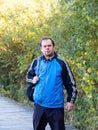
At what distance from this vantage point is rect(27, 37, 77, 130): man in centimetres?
577

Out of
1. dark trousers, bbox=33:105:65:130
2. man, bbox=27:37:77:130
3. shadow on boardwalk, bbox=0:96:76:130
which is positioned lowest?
shadow on boardwalk, bbox=0:96:76:130

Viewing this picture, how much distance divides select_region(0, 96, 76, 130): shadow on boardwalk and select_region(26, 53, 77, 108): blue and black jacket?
3.29m

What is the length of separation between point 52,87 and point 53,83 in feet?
0.17

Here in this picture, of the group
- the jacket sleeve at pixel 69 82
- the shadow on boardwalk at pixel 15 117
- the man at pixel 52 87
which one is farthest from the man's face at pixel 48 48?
the shadow on boardwalk at pixel 15 117

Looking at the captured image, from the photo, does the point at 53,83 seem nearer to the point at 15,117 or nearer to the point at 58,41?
the point at 58,41

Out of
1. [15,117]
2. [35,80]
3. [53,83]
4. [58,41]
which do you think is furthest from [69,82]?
[15,117]

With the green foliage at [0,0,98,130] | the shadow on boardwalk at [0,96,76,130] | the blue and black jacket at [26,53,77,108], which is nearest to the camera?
the blue and black jacket at [26,53,77,108]

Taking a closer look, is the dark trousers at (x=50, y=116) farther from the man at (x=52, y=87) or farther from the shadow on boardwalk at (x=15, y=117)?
the shadow on boardwalk at (x=15, y=117)

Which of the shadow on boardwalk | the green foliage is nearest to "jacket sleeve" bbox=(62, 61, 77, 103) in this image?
the green foliage

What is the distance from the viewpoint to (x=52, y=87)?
576 centimetres

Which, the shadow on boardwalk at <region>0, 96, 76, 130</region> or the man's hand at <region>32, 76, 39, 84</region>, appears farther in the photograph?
the shadow on boardwalk at <region>0, 96, 76, 130</region>

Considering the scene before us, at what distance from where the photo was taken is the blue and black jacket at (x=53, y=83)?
577cm

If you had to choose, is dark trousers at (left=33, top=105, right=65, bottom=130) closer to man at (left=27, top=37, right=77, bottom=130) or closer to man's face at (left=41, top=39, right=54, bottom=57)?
man at (left=27, top=37, right=77, bottom=130)

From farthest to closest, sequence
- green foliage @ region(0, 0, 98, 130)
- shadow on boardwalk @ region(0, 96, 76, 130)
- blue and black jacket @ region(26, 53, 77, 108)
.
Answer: shadow on boardwalk @ region(0, 96, 76, 130), green foliage @ region(0, 0, 98, 130), blue and black jacket @ region(26, 53, 77, 108)
